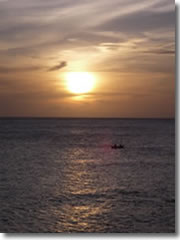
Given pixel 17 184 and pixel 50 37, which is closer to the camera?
pixel 50 37

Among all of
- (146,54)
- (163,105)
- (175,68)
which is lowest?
A: (163,105)

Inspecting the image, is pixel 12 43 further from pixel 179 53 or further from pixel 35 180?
pixel 35 180

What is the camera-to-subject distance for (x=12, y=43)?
296 inches

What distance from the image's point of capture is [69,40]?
23.6ft

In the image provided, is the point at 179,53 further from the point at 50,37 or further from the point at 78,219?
the point at 78,219

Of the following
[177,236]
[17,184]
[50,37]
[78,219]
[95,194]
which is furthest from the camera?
[17,184]

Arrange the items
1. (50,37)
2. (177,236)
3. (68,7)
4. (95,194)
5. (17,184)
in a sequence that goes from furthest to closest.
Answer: (17,184)
(95,194)
(50,37)
(68,7)
(177,236)

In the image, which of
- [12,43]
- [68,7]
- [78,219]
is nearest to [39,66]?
[12,43]

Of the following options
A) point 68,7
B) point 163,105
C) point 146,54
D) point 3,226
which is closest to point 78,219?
point 3,226

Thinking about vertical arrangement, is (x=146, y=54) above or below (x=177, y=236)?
above

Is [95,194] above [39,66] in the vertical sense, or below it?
below

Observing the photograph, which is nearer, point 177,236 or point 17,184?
point 177,236

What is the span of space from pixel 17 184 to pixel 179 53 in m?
7.66

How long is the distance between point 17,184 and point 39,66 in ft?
17.9
